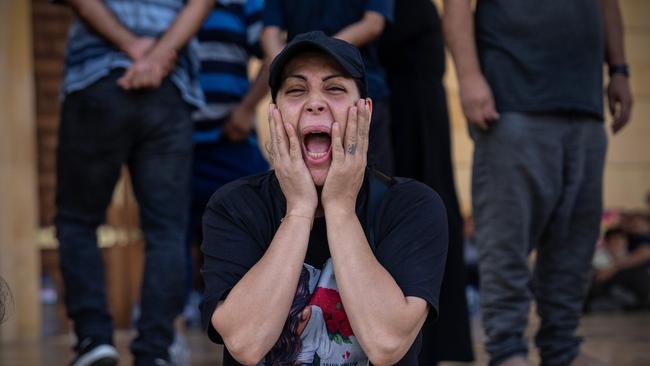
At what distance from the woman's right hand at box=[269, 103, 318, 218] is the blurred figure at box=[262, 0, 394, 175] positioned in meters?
1.42

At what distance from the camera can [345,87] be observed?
2.69 metres

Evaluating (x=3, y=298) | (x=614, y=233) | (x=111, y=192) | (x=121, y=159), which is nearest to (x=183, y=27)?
(x=121, y=159)

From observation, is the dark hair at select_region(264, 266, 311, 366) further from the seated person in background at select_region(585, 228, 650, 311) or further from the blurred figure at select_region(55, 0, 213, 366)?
the seated person in background at select_region(585, 228, 650, 311)

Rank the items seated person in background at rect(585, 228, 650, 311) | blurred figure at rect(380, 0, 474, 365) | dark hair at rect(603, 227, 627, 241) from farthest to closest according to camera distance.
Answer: dark hair at rect(603, 227, 627, 241) < seated person in background at rect(585, 228, 650, 311) < blurred figure at rect(380, 0, 474, 365)

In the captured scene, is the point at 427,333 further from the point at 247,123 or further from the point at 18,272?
the point at 18,272

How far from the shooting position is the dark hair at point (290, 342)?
260 centimetres

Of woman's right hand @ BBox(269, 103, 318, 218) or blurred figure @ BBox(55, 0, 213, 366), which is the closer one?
woman's right hand @ BBox(269, 103, 318, 218)

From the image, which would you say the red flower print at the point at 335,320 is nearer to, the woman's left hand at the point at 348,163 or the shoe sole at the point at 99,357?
the woman's left hand at the point at 348,163

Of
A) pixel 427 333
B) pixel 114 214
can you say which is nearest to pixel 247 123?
pixel 427 333

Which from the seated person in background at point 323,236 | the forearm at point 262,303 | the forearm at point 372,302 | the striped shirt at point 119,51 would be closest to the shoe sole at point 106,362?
the striped shirt at point 119,51

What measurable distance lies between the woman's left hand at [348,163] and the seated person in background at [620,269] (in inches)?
294

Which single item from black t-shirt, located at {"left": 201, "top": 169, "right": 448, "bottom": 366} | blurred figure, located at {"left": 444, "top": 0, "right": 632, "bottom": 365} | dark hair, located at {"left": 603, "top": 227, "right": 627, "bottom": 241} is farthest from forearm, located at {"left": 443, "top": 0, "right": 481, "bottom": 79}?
dark hair, located at {"left": 603, "top": 227, "right": 627, "bottom": 241}

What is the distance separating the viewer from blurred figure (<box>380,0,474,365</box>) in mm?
4527

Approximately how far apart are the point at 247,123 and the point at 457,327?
135 cm
